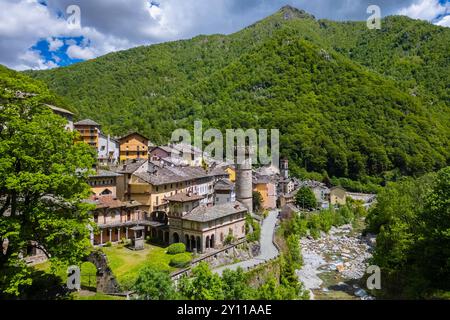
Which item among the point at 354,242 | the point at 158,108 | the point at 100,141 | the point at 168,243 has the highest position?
the point at 158,108

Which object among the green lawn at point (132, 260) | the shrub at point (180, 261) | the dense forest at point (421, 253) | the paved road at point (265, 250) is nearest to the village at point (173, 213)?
the paved road at point (265, 250)

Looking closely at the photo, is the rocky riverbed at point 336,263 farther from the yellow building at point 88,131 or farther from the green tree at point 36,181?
the yellow building at point 88,131

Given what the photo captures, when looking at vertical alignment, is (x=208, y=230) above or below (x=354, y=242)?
above

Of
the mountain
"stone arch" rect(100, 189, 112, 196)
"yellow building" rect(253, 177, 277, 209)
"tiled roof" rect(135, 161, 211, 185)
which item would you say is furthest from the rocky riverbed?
the mountain

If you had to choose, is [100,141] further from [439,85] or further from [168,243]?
[439,85]

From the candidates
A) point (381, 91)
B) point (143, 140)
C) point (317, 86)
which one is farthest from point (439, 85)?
point (143, 140)

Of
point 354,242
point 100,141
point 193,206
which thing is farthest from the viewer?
point 100,141

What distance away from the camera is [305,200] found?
279 ft

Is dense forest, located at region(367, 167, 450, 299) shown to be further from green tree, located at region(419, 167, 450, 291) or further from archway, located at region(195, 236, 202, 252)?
archway, located at region(195, 236, 202, 252)

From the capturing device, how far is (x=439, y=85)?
194 metres

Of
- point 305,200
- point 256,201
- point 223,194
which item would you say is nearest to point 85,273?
point 223,194

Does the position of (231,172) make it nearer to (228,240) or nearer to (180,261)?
(228,240)

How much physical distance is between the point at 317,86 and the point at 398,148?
5765 centimetres
